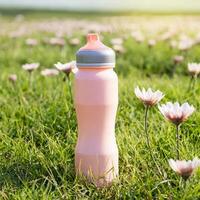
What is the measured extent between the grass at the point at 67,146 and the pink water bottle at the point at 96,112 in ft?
0.27

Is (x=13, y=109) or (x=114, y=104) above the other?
(x=114, y=104)

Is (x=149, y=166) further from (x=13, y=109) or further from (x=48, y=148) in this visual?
(x=13, y=109)

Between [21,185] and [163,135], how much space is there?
34.4 inches

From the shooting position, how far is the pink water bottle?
2.79 meters

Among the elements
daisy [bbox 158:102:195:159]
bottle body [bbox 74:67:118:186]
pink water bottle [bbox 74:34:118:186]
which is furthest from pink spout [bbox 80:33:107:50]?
daisy [bbox 158:102:195:159]

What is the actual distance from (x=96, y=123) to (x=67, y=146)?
1.42 ft

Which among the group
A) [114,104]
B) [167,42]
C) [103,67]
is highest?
[103,67]

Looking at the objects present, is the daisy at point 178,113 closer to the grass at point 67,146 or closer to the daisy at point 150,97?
the daisy at point 150,97

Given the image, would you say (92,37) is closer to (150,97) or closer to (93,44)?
(93,44)

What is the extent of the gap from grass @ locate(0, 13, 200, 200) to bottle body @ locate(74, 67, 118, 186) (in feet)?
0.25

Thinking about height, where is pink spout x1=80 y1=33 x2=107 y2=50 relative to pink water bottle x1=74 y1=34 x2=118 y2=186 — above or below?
above

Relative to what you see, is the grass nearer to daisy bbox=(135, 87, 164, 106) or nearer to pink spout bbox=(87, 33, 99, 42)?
daisy bbox=(135, 87, 164, 106)

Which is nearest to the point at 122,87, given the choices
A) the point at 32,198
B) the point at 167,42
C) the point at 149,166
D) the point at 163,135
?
the point at 163,135

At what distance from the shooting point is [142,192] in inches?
109
